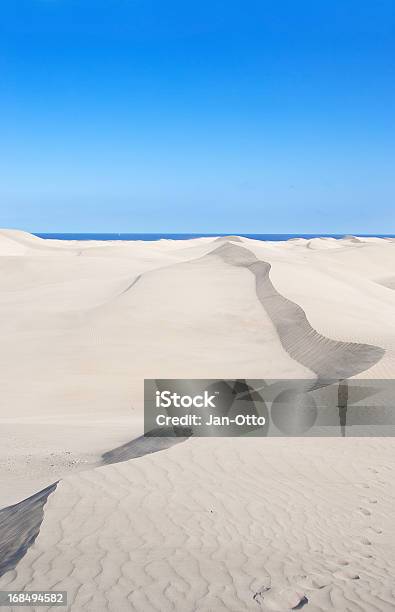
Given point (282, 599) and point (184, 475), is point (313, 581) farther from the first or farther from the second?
point (184, 475)

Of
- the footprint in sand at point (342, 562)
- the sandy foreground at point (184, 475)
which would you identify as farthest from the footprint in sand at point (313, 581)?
the footprint in sand at point (342, 562)

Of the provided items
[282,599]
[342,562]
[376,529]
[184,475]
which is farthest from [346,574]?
[184,475]

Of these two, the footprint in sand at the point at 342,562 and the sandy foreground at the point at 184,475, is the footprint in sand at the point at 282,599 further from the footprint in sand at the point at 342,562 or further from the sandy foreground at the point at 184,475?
the footprint in sand at the point at 342,562

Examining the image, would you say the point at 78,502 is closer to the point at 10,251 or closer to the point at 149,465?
the point at 149,465

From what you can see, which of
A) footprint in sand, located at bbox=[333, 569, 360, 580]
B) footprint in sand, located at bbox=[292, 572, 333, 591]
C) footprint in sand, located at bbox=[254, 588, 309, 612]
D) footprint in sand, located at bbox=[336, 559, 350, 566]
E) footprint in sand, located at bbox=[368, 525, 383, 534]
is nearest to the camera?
footprint in sand, located at bbox=[254, 588, 309, 612]

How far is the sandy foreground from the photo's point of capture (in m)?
4.76

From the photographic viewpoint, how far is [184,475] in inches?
281

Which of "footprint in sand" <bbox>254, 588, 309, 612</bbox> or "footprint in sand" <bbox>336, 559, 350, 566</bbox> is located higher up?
"footprint in sand" <bbox>254, 588, 309, 612</bbox>

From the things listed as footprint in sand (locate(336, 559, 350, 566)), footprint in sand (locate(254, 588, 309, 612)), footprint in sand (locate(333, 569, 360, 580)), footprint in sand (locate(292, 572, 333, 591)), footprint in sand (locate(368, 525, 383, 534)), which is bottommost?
footprint in sand (locate(368, 525, 383, 534))

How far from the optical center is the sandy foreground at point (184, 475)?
4.76 m

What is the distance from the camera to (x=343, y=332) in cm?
1602

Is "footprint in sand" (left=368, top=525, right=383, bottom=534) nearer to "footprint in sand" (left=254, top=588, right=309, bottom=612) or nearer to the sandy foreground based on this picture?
the sandy foreground

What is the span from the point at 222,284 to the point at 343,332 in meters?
9.91

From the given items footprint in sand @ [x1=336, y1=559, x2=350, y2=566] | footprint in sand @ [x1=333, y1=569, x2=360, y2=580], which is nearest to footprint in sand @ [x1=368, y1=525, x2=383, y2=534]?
footprint in sand @ [x1=336, y1=559, x2=350, y2=566]
